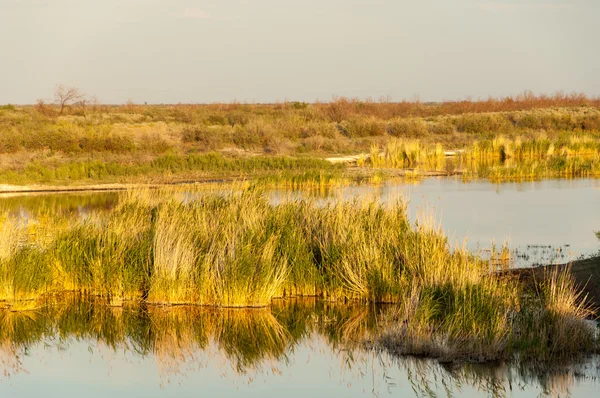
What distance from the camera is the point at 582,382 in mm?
8617

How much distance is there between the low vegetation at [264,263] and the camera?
35.4ft

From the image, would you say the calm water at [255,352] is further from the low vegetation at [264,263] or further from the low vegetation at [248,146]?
the low vegetation at [248,146]

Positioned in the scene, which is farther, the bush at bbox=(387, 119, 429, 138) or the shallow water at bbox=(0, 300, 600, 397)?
the bush at bbox=(387, 119, 429, 138)

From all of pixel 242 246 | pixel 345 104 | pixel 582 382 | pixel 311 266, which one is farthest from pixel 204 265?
pixel 345 104

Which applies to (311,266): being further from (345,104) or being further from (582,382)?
(345,104)

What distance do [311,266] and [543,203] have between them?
39.2 feet

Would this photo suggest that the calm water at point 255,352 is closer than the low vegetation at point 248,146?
Yes

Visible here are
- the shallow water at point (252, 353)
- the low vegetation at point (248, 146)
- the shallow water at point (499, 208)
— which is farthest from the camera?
the low vegetation at point (248, 146)

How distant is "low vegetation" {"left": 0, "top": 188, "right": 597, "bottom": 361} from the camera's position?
10781 mm

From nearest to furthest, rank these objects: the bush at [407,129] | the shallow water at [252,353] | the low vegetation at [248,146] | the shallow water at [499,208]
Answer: the shallow water at [252,353], the shallow water at [499,208], the low vegetation at [248,146], the bush at [407,129]

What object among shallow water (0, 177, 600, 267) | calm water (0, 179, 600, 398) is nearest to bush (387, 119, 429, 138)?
shallow water (0, 177, 600, 267)

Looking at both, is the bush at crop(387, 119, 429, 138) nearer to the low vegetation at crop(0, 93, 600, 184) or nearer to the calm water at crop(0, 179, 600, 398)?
the low vegetation at crop(0, 93, 600, 184)

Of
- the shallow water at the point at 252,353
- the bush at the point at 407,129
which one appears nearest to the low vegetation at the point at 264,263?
the shallow water at the point at 252,353

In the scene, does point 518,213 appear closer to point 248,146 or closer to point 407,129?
point 248,146
